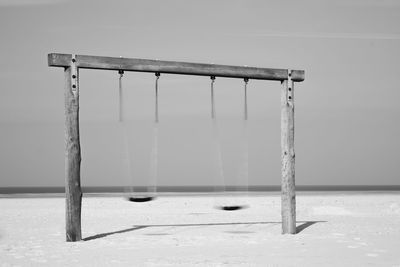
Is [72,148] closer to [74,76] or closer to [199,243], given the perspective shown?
[74,76]

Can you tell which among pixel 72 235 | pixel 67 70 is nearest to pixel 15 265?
Result: pixel 72 235

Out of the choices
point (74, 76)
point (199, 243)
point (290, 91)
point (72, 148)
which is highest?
point (74, 76)

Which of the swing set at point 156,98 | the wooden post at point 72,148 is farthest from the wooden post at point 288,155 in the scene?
the wooden post at point 72,148

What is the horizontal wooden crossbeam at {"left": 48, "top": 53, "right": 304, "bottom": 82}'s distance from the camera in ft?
35.1

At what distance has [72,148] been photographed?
1070 cm

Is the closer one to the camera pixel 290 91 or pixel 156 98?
pixel 156 98

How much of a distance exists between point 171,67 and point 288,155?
3.08m

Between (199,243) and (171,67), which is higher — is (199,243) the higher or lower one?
the lower one

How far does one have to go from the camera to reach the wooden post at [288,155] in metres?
12.1

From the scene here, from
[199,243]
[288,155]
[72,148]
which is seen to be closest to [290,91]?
[288,155]

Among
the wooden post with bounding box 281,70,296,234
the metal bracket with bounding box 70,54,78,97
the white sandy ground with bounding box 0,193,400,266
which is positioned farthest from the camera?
the wooden post with bounding box 281,70,296,234

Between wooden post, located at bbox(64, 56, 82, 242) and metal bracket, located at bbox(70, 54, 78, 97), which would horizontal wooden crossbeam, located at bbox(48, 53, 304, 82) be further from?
wooden post, located at bbox(64, 56, 82, 242)

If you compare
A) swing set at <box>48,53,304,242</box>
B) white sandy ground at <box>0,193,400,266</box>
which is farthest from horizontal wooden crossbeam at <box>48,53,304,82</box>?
white sandy ground at <box>0,193,400,266</box>

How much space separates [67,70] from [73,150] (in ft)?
4.86
